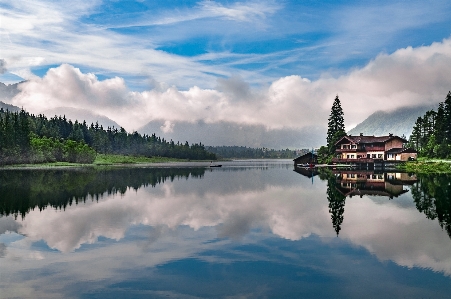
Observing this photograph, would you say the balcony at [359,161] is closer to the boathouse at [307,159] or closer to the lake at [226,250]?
the boathouse at [307,159]

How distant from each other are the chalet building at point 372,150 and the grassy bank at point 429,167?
9.46 meters

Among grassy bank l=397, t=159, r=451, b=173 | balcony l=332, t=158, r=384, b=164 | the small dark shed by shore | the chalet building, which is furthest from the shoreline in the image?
the small dark shed by shore

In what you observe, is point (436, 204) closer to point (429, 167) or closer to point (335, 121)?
point (429, 167)

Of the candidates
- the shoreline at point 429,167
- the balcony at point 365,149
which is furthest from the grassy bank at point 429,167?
the balcony at point 365,149

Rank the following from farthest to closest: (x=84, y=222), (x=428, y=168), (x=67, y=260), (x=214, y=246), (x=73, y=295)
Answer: (x=428, y=168), (x=84, y=222), (x=214, y=246), (x=67, y=260), (x=73, y=295)

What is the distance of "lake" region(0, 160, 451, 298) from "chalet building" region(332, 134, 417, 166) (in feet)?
241

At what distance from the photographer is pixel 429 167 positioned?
81.2 meters

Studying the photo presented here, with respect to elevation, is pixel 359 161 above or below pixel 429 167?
above

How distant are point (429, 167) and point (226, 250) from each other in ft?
242

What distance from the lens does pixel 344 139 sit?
4486 inches

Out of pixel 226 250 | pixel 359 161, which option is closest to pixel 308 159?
pixel 359 161

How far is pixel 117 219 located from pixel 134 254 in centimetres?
1004

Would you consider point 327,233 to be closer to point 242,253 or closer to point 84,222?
point 242,253

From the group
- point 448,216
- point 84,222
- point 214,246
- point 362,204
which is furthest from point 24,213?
point 448,216
